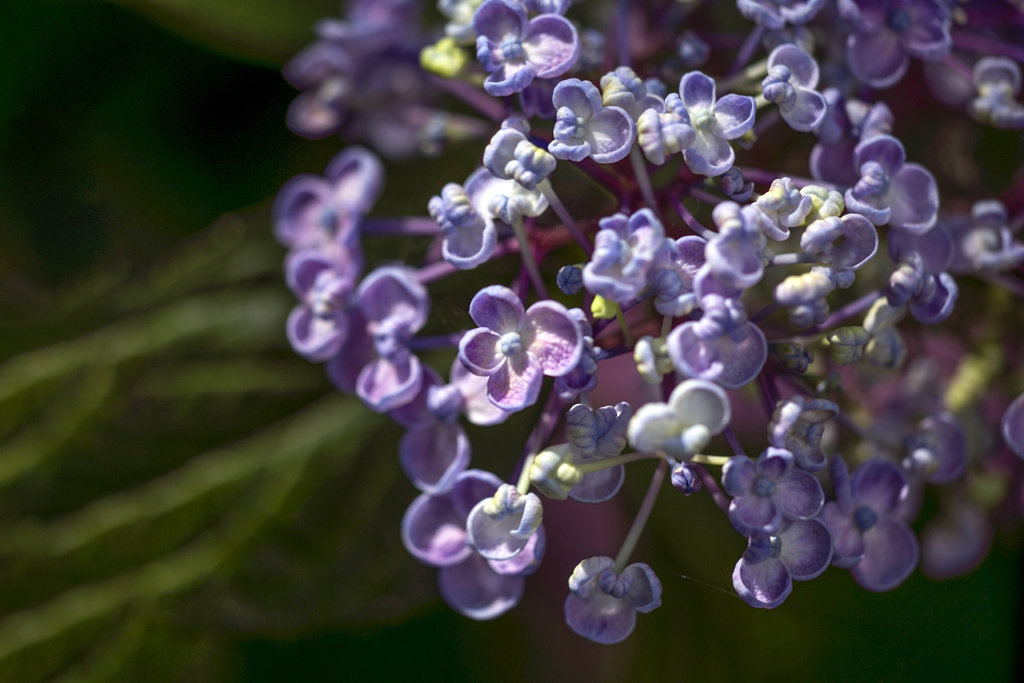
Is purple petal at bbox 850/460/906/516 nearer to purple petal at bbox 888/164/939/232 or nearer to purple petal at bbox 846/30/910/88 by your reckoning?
purple petal at bbox 888/164/939/232

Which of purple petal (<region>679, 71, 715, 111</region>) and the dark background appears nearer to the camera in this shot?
purple petal (<region>679, 71, 715, 111</region>)

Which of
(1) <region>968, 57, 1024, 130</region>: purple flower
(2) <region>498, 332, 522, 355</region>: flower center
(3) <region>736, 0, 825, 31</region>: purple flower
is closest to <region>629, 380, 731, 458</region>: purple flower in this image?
(2) <region>498, 332, 522, 355</region>: flower center

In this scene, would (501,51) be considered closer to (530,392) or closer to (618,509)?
(530,392)

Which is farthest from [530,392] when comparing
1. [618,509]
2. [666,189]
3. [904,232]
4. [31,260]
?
[31,260]

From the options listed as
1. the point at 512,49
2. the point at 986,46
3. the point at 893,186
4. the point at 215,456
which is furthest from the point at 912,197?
the point at 215,456

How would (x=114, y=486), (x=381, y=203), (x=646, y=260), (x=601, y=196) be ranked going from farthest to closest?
(x=381, y=203) < (x=114, y=486) < (x=601, y=196) < (x=646, y=260)

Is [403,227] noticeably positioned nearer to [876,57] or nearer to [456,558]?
[456,558]

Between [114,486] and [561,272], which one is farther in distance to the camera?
[114,486]
